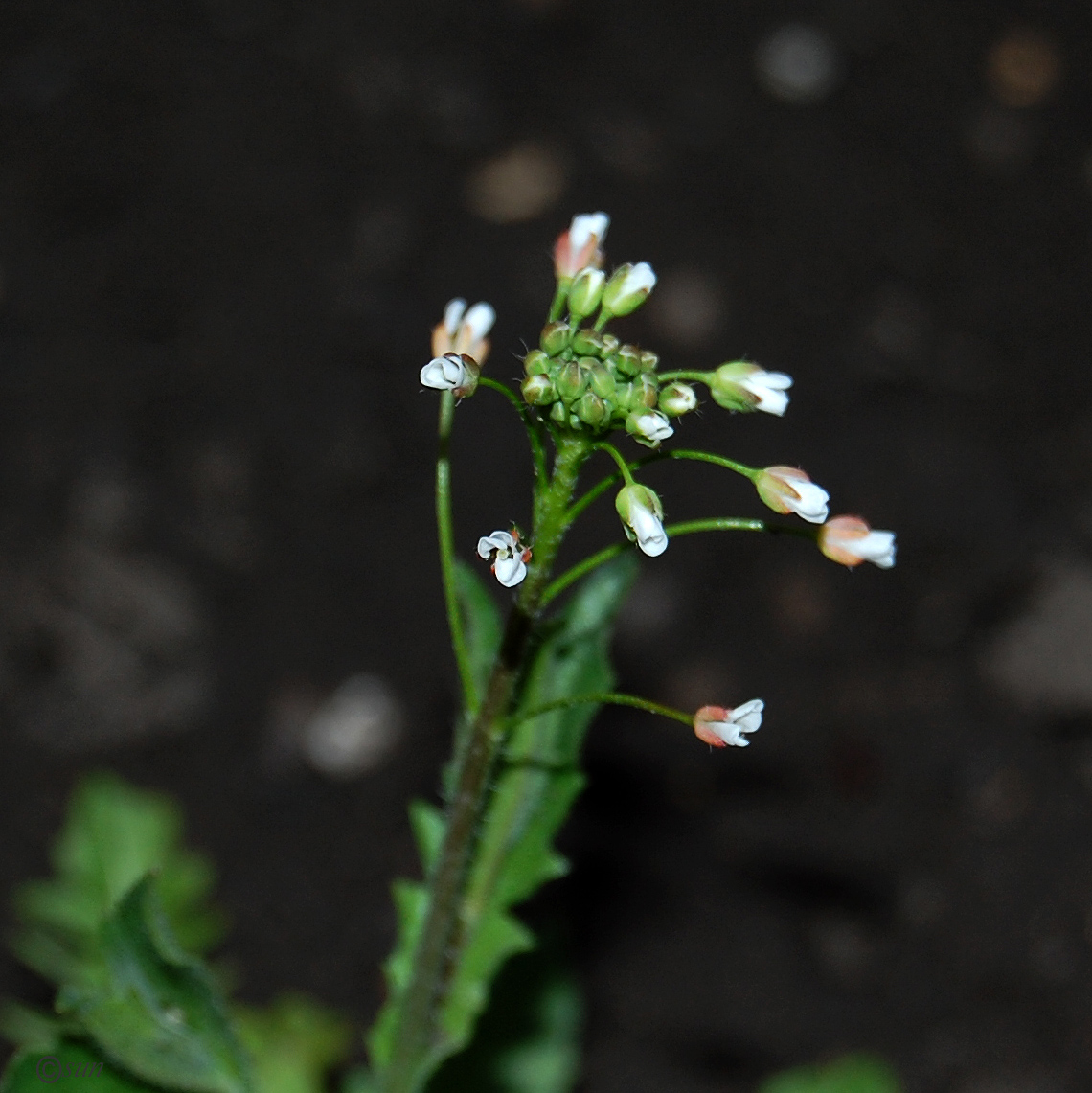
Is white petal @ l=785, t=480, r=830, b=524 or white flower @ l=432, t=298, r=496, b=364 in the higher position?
white flower @ l=432, t=298, r=496, b=364

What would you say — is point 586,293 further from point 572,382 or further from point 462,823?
point 462,823

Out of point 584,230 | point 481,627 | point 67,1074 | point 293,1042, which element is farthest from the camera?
point 293,1042

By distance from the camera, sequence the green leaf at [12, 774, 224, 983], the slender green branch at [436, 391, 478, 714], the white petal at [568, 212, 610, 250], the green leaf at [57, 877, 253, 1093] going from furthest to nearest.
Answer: the green leaf at [12, 774, 224, 983] < the green leaf at [57, 877, 253, 1093] < the white petal at [568, 212, 610, 250] < the slender green branch at [436, 391, 478, 714]

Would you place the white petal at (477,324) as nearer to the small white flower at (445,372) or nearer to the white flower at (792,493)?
the small white flower at (445,372)

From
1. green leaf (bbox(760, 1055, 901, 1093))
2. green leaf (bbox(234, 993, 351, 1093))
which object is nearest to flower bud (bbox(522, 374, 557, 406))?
green leaf (bbox(760, 1055, 901, 1093))

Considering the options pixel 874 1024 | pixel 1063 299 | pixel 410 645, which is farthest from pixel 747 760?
pixel 1063 299

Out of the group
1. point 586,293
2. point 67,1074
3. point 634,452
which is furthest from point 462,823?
point 634,452

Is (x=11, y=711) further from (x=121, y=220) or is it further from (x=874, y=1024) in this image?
(x=874, y=1024)

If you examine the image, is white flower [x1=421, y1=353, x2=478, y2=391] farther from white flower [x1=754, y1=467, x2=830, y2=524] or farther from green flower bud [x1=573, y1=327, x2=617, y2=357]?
white flower [x1=754, y1=467, x2=830, y2=524]
